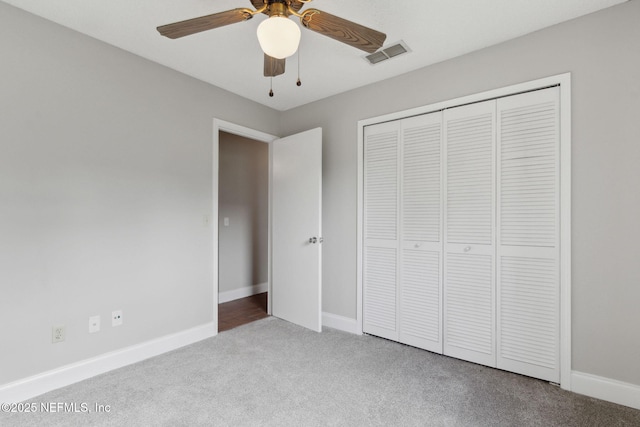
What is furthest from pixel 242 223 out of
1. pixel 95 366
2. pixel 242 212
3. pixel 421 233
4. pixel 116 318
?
pixel 421 233

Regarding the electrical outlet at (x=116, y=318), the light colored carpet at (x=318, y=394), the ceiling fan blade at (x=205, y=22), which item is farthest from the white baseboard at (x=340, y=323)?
the ceiling fan blade at (x=205, y=22)

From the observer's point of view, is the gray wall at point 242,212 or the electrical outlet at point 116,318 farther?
the gray wall at point 242,212

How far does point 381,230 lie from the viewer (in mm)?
3037

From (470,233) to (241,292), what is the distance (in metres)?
3.25

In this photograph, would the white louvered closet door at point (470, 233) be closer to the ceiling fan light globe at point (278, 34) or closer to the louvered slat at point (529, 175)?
the louvered slat at point (529, 175)

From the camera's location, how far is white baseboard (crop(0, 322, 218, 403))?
1983 mm

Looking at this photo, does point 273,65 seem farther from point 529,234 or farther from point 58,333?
point 58,333

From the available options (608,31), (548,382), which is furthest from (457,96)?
(548,382)

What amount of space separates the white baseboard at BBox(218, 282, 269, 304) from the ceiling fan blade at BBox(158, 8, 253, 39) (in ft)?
11.2

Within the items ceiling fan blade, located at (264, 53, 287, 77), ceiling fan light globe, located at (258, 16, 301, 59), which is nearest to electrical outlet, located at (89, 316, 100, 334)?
ceiling fan blade, located at (264, 53, 287, 77)

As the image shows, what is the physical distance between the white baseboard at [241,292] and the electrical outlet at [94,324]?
1966 millimetres

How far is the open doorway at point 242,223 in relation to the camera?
14.3ft

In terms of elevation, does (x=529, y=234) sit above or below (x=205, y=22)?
below

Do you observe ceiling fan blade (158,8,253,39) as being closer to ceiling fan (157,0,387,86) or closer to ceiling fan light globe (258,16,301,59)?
ceiling fan (157,0,387,86)
